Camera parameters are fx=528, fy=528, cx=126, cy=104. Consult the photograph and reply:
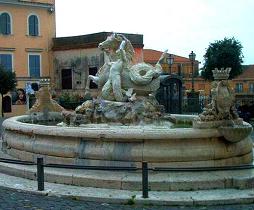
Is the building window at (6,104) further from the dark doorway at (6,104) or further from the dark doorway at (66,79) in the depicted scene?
the dark doorway at (66,79)

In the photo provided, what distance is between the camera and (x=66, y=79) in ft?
139

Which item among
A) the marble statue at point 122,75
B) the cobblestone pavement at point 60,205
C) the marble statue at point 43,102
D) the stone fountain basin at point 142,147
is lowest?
the cobblestone pavement at point 60,205

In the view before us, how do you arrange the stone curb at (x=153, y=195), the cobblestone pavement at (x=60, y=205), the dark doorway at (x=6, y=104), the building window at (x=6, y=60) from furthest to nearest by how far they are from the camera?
the building window at (x=6, y=60)
the dark doorway at (x=6, y=104)
the stone curb at (x=153, y=195)
the cobblestone pavement at (x=60, y=205)

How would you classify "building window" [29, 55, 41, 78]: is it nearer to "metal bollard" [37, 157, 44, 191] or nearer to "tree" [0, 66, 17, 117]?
"tree" [0, 66, 17, 117]

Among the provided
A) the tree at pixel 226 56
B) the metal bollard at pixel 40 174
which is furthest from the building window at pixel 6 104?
the metal bollard at pixel 40 174

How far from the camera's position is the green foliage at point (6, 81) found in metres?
35.5

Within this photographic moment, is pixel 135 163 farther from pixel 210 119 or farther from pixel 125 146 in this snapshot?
pixel 210 119

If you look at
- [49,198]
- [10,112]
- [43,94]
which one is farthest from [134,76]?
[10,112]

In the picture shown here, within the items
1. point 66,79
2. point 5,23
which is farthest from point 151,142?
point 5,23

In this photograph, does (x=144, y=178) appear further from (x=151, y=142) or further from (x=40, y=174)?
(x=40, y=174)

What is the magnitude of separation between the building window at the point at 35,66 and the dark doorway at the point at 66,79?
2.07m

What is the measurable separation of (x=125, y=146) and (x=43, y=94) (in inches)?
224

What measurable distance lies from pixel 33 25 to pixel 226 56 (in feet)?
52.3

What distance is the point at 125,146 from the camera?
8586 millimetres
